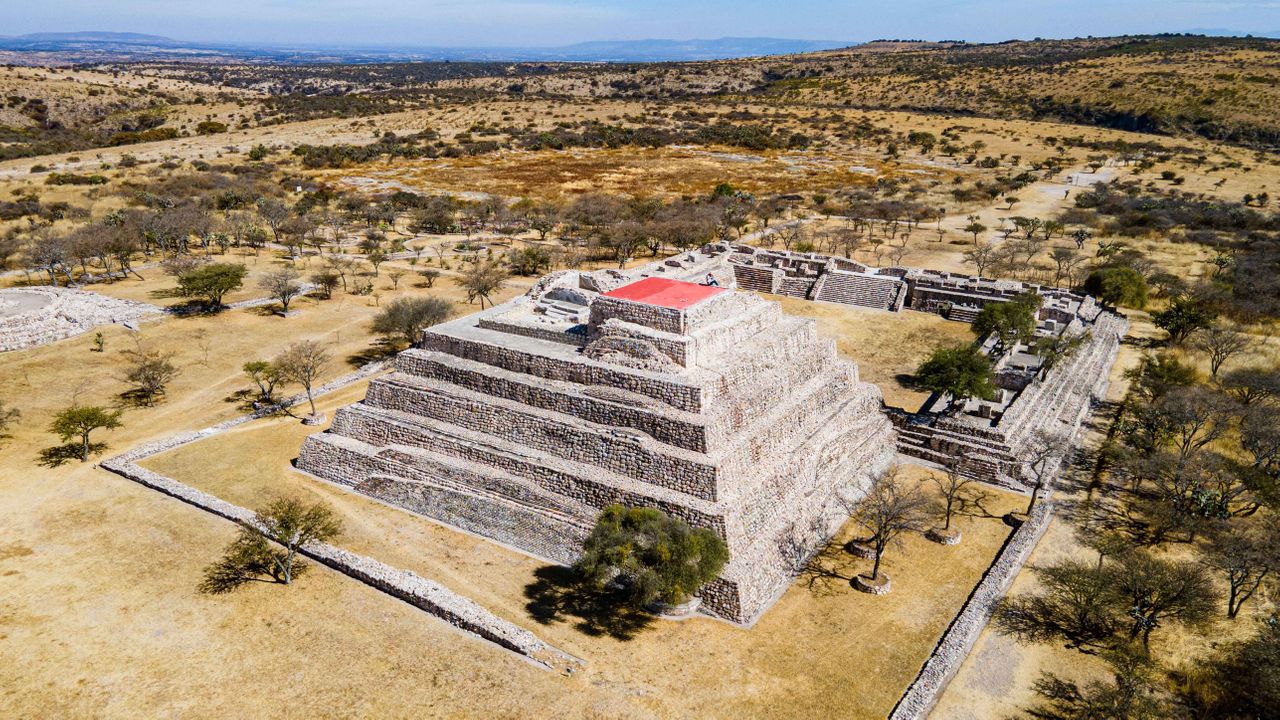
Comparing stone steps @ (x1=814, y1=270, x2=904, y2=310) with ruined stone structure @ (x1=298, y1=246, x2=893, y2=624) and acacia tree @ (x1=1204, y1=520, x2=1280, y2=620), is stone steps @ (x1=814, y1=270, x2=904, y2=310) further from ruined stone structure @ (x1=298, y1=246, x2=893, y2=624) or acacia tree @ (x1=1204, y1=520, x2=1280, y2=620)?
acacia tree @ (x1=1204, y1=520, x2=1280, y2=620)

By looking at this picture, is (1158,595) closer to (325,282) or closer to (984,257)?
(984,257)

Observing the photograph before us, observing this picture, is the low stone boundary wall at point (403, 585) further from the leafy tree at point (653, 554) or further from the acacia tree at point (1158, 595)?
the acacia tree at point (1158, 595)

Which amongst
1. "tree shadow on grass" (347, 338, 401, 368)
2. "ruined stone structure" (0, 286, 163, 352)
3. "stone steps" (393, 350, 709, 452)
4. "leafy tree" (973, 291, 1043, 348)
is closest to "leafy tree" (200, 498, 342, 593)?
"stone steps" (393, 350, 709, 452)

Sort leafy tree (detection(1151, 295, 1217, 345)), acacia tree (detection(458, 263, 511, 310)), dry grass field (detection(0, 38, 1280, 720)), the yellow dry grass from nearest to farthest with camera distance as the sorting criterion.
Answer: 1. dry grass field (detection(0, 38, 1280, 720))
2. the yellow dry grass
3. leafy tree (detection(1151, 295, 1217, 345))
4. acacia tree (detection(458, 263, 511, 310))

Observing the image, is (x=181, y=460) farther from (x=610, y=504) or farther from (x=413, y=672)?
(x=610, y=504)

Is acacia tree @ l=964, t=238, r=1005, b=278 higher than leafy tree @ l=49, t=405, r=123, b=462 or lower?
higher

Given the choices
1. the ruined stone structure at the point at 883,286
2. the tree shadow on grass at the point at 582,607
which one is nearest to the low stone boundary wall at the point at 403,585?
the tree shadow on grass at the point at 582,607

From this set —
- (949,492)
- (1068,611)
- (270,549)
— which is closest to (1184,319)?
(949,492)

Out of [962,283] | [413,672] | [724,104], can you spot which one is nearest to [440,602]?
[413,672]
